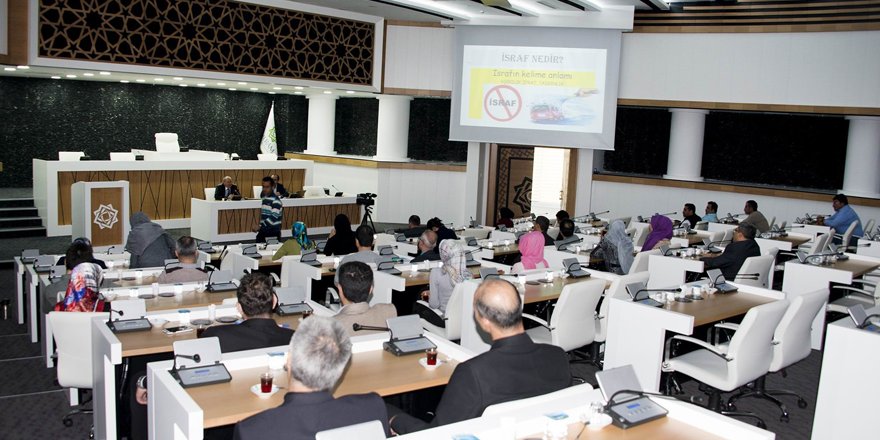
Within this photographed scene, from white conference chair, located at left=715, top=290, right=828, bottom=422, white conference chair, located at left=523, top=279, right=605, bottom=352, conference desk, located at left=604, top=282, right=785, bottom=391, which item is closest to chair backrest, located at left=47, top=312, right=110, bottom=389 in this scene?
white conference chair, located at left=523, top=279, right=605, bottom=352

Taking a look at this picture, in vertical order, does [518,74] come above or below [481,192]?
above

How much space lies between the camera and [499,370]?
122 inches

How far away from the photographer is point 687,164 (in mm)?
14156

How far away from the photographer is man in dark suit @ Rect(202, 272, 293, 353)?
12.7 feet

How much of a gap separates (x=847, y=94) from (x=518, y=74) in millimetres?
5541

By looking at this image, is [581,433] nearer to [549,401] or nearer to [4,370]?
[549,401]

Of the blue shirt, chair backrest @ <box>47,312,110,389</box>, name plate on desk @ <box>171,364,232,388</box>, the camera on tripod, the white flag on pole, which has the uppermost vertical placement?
the white flag on pole

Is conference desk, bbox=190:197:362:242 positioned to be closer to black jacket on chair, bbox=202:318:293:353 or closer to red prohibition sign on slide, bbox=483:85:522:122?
red prohibition sign on slide, bbox=483:85:522:122

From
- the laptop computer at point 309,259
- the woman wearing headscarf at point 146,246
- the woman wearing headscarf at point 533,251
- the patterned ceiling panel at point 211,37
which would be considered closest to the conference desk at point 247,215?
the patterned ceiling panel at point 211,37

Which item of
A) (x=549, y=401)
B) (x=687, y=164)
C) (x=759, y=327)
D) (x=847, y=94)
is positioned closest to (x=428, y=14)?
(x=687, y=164)

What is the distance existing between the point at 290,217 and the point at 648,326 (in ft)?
30.1

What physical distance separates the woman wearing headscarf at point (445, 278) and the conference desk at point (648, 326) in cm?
129

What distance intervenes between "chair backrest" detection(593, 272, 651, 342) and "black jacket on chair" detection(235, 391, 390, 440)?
3341 mm

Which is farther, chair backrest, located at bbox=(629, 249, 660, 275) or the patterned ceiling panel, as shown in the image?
the patterned ceiling panel
